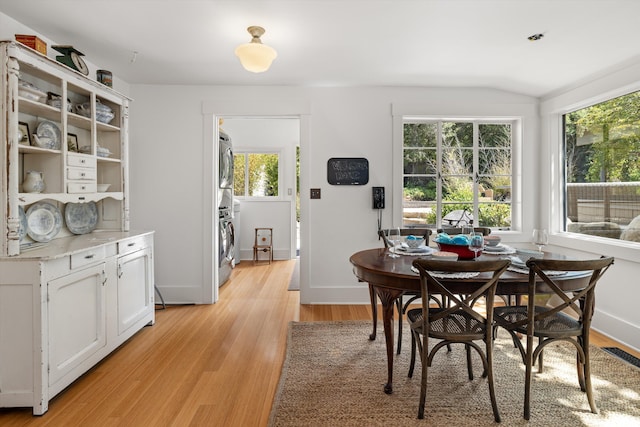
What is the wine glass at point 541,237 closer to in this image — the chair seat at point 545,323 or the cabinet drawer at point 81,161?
the chair seat at point 545,323

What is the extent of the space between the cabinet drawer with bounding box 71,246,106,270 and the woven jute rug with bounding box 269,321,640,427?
1480 millimetres

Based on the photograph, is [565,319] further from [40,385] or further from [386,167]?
[40,385]

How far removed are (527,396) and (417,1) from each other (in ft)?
7.85

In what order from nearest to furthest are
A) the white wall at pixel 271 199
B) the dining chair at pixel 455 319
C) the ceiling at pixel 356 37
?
1. the dining chair at pixel 455 319
2. the ceiling at pixel 356 37
3. the white wall at pixel 271 199

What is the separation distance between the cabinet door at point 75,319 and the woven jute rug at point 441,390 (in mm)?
1287

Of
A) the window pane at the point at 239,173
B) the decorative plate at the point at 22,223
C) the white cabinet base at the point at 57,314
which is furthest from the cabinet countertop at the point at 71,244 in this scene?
the window pane at the point at 239,173

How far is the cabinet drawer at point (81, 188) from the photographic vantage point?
242 cm

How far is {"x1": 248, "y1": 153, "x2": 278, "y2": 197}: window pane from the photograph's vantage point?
6504mm

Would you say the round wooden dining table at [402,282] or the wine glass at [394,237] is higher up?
the wine glass at [394,237]

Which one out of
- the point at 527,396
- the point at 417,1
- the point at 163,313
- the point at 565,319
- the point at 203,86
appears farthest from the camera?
the point at 203,86

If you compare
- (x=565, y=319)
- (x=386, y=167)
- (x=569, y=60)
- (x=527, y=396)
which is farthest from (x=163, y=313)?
(x=569, y=60)

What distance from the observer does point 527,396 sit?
6.03 ft

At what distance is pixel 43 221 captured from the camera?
7.97 feet

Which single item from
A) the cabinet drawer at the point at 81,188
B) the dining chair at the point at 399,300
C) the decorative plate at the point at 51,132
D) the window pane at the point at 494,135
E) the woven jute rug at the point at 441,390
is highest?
the window pane at the point at 494,135
